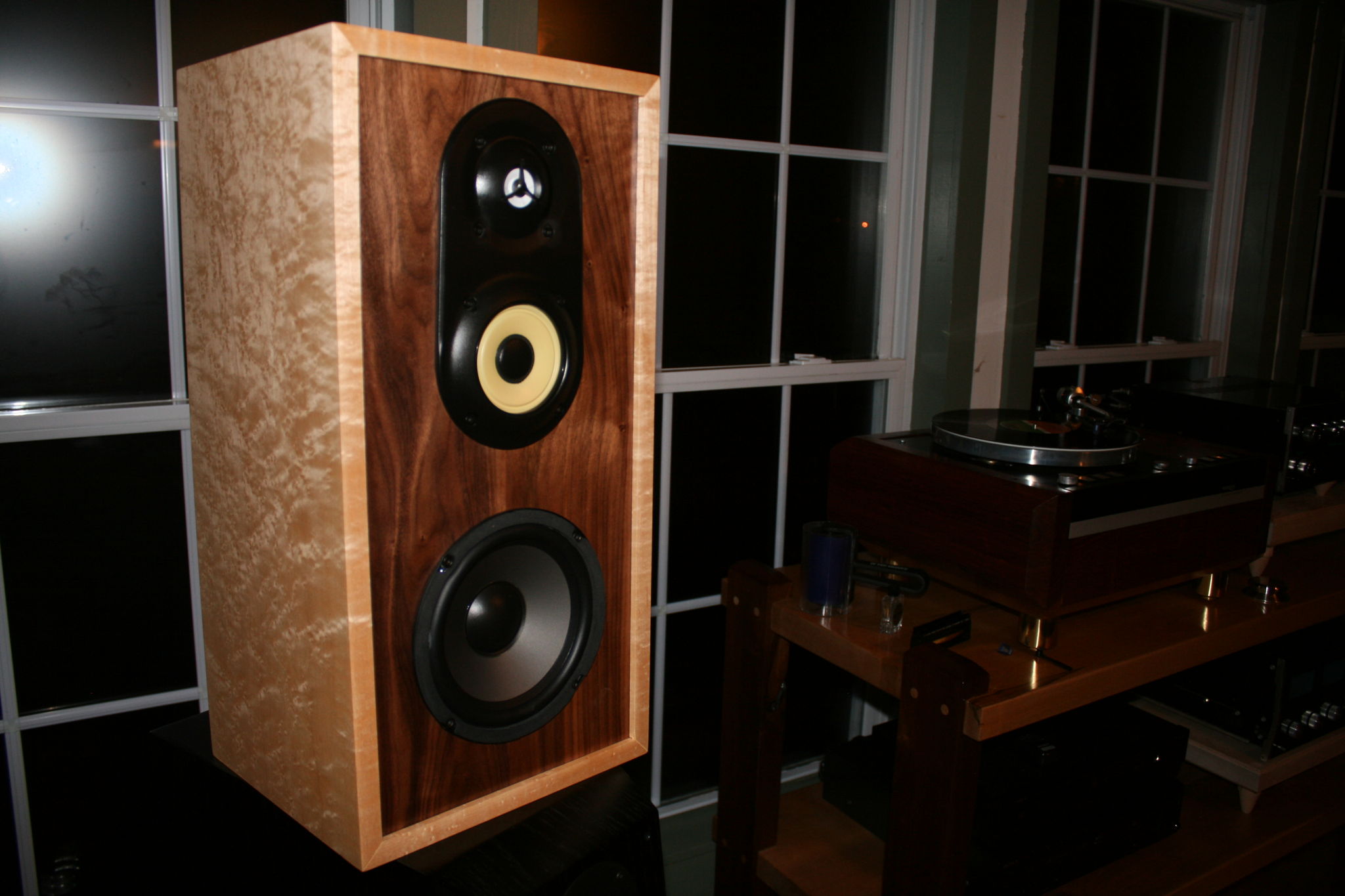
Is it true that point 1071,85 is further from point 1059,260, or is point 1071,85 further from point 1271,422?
point 1271,422

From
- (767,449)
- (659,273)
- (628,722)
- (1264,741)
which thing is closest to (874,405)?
(767,449)

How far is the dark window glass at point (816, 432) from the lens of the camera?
5.81 feet

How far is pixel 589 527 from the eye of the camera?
2.76 ft

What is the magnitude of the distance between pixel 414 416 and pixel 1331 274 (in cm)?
292

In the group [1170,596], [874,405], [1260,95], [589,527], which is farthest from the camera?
[1260,95]

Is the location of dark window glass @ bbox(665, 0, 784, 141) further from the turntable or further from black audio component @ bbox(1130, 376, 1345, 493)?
black audio component @ bbox(1130, 376, 1345, 493)

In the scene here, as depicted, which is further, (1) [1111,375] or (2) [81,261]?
(1) [1111,375]

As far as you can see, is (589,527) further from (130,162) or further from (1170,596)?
(1170,596)

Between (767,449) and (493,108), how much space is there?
3.70 ft

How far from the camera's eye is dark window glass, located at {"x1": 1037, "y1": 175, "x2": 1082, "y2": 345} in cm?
207

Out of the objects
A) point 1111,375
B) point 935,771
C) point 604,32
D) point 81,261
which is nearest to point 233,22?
point 81,261

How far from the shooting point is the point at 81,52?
3.65ft

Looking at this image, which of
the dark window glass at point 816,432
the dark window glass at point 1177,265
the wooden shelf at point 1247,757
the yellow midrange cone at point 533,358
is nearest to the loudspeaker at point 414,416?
the yellow midrange cone at point 533,358

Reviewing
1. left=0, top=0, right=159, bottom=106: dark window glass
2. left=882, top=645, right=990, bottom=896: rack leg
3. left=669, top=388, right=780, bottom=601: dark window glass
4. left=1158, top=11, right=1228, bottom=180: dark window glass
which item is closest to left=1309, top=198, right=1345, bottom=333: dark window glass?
left=1158, top=11, right=1228, bottom=180: dark window glass
